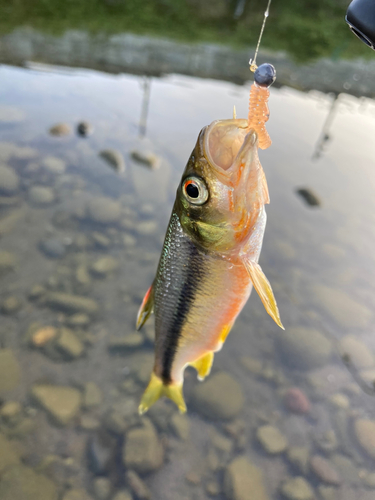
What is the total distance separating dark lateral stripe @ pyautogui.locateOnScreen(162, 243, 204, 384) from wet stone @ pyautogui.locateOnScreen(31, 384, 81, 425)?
1406 mm

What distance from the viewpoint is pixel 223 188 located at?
1814 mm

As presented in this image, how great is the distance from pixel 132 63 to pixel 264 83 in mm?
11710

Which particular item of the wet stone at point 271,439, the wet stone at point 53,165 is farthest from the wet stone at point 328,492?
the wet stone at point 53,165

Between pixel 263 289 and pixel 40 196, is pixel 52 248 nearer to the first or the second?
pixel 40 196

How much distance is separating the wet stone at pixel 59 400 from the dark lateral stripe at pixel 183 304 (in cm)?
141

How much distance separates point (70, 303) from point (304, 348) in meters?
2.96

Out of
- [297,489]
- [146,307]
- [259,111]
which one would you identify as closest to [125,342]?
[146,307]

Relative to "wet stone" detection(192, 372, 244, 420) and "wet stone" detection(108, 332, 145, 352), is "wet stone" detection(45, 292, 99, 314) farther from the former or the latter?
"wet stone" detection(192, 372, 244, 420)

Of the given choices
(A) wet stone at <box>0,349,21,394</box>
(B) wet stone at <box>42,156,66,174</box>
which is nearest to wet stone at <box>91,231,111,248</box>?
(B) wet stone at <box>42,156,66,174</box>

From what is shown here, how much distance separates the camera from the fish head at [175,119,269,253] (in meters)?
1.73

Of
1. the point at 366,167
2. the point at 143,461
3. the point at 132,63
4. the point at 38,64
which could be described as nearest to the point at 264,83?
the point at 143,461

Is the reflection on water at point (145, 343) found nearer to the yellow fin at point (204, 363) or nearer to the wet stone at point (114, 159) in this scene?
the wet stone at point (114, 159)

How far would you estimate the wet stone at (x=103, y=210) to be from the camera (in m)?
5.62

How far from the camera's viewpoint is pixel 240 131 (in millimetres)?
1735
